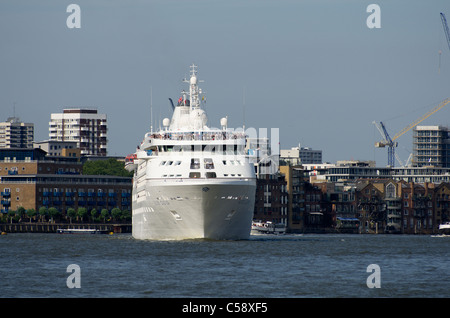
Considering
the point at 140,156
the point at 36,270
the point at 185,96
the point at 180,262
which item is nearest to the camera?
the point at 36,270

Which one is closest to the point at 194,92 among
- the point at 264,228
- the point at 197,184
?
the point at 197,184

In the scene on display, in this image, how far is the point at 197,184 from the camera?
311 ft

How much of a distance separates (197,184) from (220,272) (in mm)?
27582

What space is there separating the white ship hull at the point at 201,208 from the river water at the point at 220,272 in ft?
7.63

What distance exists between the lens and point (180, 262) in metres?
74.8

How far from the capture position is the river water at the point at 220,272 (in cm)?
5712

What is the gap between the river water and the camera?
57125 millimetres
